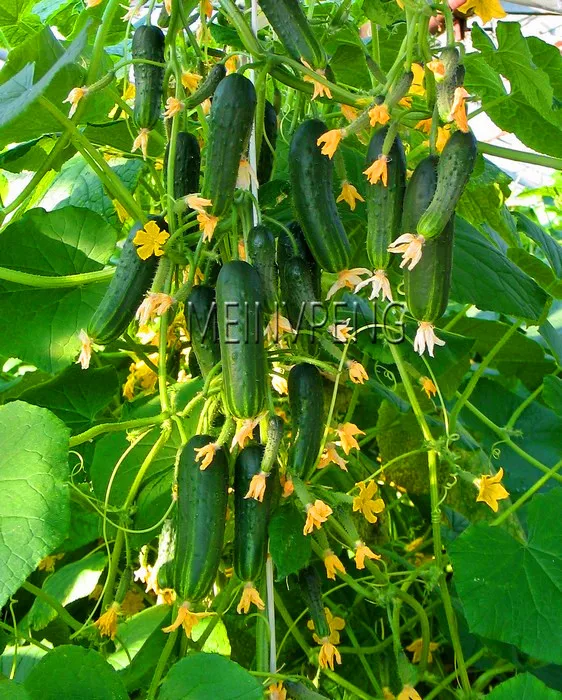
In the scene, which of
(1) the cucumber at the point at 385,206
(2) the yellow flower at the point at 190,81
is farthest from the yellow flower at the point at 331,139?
(2) the yellow flower at the point at 190,81

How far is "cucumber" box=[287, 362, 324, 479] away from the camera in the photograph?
3.62 ft

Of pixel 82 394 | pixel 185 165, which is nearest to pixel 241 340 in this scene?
pixel 185 165

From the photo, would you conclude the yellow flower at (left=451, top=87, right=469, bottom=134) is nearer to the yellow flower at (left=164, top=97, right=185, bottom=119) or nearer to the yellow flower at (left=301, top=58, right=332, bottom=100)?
the yellow flower at (left=301, top=58, right=332, bottom=100)

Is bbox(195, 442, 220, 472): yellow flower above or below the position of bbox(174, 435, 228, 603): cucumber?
above

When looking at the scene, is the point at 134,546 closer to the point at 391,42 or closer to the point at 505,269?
the point at 505,269

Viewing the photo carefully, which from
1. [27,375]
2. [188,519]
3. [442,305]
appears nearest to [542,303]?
[442,305]

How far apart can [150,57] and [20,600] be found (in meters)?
1.29

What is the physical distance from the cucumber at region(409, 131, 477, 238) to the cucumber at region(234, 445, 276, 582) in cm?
39

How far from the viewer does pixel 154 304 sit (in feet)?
3.64

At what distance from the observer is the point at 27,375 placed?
6.56 feet

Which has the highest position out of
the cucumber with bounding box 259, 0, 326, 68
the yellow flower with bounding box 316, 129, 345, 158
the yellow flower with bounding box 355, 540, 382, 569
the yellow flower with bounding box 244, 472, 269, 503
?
the cucumber with bounding box 259, 0, 326, 68

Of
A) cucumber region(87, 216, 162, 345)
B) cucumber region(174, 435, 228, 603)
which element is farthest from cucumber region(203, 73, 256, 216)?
cucumber region(174, 435, 228, 603)

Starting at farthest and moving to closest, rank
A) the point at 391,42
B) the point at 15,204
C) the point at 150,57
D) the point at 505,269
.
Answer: the point at 391,42
the point at 505,269
the point at 15,204
the point at 150,57

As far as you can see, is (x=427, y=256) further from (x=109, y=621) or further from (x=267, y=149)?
(x=109, y=621)
